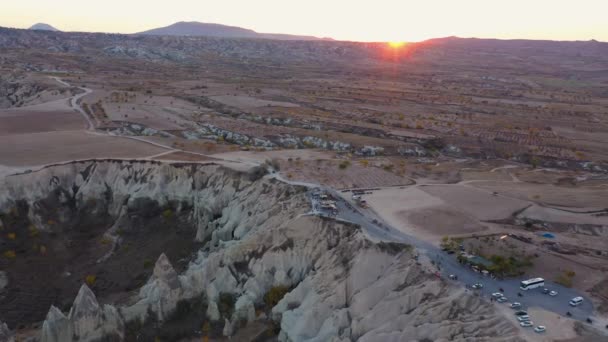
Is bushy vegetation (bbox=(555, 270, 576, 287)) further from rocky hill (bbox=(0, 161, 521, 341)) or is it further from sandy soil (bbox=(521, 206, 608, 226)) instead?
sandy soil (bbox=(521, 206, 608, 226))

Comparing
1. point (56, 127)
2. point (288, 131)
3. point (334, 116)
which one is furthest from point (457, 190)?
point (56, 127)

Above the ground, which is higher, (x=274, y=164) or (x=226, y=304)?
(x=274, y=164)

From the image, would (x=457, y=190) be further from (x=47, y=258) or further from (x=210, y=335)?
(x=47, y=258)

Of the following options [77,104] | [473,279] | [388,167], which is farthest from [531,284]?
[77,104]

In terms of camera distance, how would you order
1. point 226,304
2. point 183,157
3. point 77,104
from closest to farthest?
point 226,304
point 183,157
point 77,104

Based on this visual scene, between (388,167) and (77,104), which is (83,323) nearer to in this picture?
(388,167)

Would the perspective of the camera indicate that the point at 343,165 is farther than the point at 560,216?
Yes

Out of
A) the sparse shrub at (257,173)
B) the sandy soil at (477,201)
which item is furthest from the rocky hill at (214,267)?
the sandy soil at (477,201)
